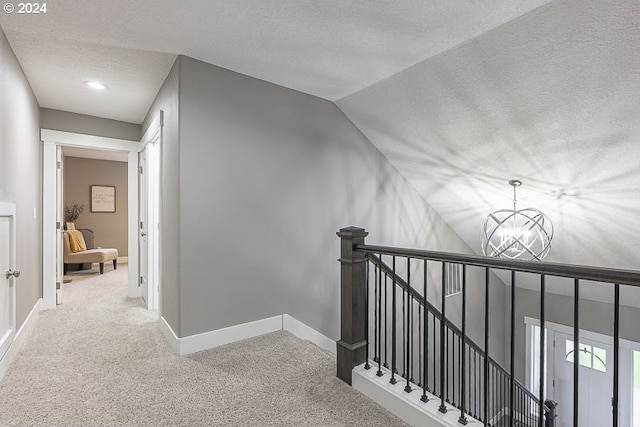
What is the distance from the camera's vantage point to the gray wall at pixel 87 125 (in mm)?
3725

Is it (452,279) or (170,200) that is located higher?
(170,200)

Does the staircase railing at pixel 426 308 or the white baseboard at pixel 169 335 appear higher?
the staircase railing at pixel 426 308

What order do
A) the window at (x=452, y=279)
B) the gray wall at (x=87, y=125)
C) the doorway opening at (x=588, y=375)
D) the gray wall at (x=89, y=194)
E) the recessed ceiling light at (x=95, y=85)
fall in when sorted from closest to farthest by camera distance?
the recessed ceiling light at (x=95, y=85), the gray wall at (x=87, y=125), the doorway opening at (x=588, y=375), the window at (x=452, y=279), the gray wall at (x=89, y=194)

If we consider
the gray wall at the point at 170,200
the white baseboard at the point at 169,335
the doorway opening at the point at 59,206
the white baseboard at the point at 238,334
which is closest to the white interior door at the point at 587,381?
the white baseboard at the point at 238,334

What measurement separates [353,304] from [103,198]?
22.8 feet

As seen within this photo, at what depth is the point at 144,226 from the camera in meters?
3.94

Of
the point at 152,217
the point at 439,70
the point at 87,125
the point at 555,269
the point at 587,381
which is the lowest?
the point at 587,381

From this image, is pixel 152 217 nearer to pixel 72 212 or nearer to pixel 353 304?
pixel 353 304

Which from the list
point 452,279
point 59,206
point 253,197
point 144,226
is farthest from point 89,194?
point 452,279

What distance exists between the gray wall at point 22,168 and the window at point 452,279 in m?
5.22

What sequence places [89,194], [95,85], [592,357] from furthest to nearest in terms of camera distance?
[89,194]
[592,357]
[95,85]

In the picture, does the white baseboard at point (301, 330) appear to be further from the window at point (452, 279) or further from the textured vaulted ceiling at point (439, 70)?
the window at point (452, 279)

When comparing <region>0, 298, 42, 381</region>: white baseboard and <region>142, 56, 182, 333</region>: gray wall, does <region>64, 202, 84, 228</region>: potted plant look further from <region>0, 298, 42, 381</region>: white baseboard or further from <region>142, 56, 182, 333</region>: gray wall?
<region>142, 56, 182, 333</region>: gray wall

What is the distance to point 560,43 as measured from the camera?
2.14 metres
